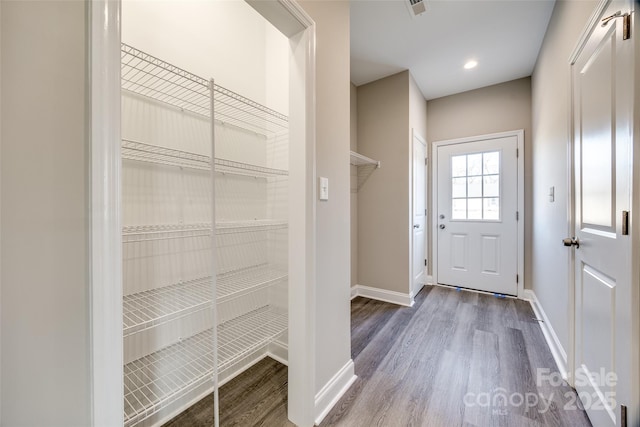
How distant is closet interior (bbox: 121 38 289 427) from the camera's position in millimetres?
1206

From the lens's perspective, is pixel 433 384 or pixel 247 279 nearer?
pixel 433 384

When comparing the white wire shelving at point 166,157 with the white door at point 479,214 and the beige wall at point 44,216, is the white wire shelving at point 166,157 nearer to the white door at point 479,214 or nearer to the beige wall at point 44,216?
the beige wall at point 44,216

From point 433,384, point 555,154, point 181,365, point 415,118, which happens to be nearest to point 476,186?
point 415,118

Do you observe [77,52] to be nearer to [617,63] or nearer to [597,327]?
[617,63]

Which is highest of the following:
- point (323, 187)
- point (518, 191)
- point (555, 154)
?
point (555, 154)

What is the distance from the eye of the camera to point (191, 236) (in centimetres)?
145

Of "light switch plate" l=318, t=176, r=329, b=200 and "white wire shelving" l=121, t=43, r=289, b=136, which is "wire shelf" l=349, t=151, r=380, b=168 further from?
"light switch plate" l=318, t=176, r=329, b=200

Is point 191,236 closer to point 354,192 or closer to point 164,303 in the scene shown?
point 164,303

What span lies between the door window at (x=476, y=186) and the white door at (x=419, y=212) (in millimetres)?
411

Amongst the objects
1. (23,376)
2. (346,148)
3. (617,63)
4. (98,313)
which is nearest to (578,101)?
(617,63)

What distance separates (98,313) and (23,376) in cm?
15

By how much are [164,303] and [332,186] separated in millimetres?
1083

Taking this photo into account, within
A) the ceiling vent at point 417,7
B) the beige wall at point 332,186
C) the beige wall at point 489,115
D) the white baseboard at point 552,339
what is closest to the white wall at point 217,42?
the beige wall at point 332,186

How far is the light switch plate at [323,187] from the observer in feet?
4.48
